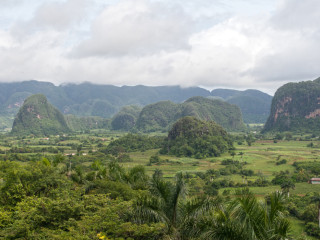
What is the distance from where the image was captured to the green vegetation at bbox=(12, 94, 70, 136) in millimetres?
123500

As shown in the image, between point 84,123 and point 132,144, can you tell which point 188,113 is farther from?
point 84,123

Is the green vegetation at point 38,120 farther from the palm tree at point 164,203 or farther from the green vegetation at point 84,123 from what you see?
the palm tree at point 164,203

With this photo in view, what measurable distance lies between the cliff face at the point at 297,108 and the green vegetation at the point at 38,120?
316ft

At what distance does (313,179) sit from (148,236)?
34324 millimetres

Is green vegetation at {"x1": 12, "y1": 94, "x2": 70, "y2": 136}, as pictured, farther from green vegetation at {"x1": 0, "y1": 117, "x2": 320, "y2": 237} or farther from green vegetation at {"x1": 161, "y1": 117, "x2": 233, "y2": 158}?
green vegetation at {"x1": 0, "y1": 117, "x2": 320, "y2": 237}

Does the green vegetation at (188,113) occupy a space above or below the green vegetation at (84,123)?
above

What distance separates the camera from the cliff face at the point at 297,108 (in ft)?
350

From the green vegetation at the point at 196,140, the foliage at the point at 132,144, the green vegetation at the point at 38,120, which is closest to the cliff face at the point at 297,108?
the green vegetation at the point at 196,140

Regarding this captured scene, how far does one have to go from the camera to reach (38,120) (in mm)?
131625

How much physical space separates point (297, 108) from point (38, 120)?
11192 centimetres

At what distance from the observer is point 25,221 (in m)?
10.6

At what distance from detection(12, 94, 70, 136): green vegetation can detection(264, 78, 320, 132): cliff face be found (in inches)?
3791

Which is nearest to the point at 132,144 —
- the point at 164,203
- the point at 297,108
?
the point at 164,203

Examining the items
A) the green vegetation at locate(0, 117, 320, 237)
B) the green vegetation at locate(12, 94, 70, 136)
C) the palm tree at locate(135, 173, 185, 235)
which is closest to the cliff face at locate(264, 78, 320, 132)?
the green vegetation at locate(0, 117, 320, 237)
